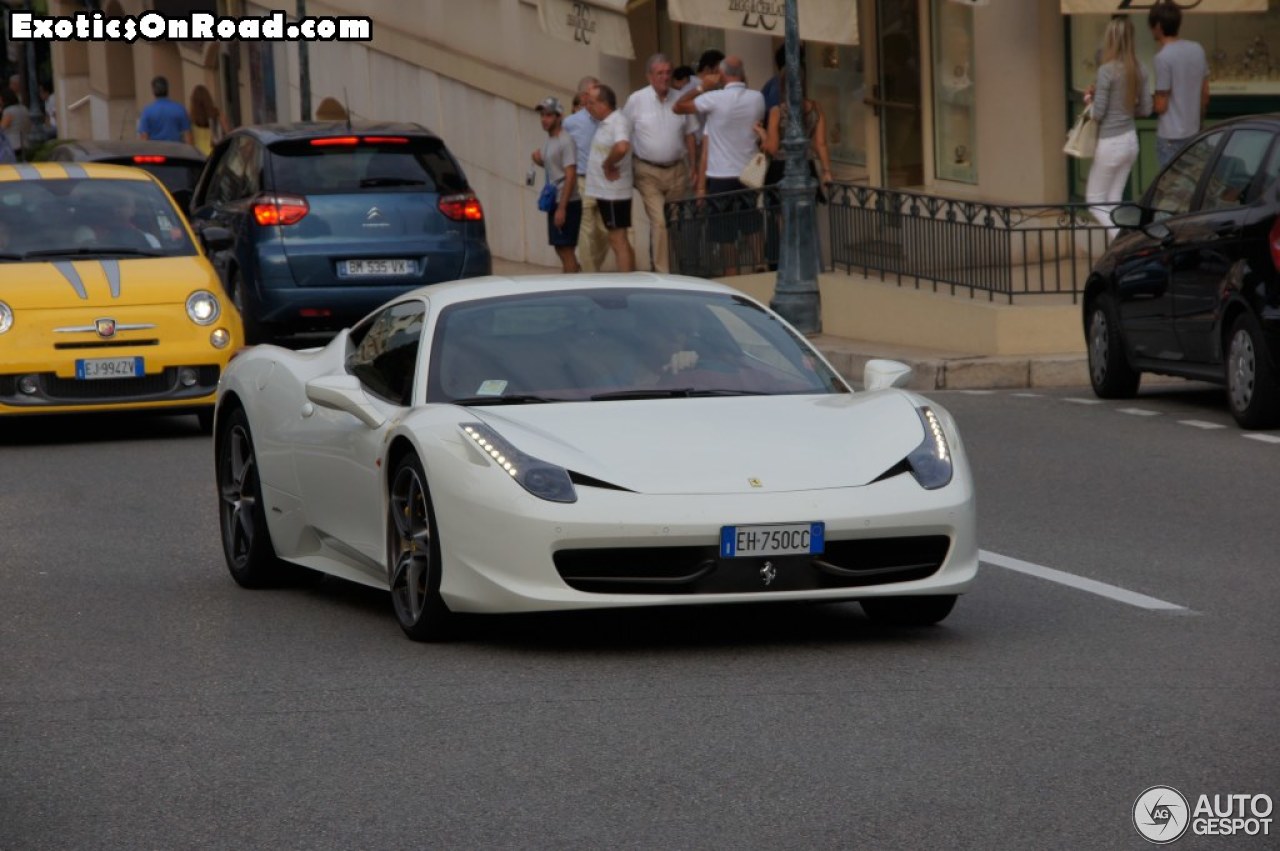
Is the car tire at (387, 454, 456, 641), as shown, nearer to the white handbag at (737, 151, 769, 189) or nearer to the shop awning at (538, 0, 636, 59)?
the white handbag at (737, 151, 769, 189)

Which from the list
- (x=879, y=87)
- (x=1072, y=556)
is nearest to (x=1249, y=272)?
(x=1072, y=556)

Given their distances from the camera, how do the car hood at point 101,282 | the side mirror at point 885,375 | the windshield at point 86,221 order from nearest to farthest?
the side mirror at point 885,375
the car hood at point 101,282
the windshield at point 86,221

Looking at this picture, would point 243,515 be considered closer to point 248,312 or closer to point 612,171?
point 248,312

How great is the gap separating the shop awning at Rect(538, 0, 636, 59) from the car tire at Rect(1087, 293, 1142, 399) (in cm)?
1198

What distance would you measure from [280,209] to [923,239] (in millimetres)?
4946

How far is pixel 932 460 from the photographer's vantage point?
26.6 feet

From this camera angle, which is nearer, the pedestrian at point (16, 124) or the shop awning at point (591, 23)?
the shop awning at point (591, 23)

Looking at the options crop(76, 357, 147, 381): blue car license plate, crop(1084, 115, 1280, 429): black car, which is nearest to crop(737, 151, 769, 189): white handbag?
crop(1084, 115, 1280, 429): black car

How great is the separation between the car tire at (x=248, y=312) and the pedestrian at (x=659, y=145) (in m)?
4.21

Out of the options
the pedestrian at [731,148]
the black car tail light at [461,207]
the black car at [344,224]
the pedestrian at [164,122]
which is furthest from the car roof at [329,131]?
the pedestrian at [164,122]

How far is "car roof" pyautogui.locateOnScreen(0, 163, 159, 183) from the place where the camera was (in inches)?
653

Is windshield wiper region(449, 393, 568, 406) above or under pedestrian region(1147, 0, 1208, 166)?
under

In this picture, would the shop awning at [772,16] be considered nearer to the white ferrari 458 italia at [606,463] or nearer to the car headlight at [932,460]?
the white ferrari 458 italia at [606,463]

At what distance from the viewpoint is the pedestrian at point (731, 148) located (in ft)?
71.6
